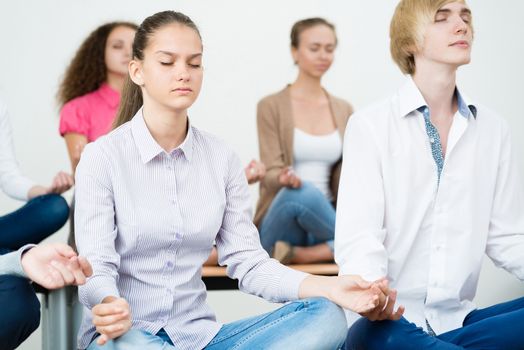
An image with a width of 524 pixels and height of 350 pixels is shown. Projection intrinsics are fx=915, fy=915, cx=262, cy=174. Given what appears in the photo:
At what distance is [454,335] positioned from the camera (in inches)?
81.9

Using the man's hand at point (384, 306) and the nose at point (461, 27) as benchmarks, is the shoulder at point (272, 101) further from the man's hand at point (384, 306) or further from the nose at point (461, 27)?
the man's hand at point (384, 306)

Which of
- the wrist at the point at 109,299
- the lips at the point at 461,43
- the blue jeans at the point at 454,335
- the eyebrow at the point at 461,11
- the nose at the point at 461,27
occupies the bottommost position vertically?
the blue jeans at the point at 454,335

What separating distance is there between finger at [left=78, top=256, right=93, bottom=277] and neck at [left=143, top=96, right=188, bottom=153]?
15.7 inches

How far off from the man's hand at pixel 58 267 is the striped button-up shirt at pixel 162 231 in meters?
0.11

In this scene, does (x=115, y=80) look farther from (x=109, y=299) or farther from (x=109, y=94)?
(x=109, y=299)

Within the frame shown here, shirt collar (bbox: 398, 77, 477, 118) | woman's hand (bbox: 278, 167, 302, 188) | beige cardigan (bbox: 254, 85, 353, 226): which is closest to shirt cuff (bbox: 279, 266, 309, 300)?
shirt collar (bbox: 398, 77, 477, 118)

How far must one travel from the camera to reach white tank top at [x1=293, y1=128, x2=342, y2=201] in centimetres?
369

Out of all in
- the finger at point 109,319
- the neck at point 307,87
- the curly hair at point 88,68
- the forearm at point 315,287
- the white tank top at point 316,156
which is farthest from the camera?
the neck at point 307,87

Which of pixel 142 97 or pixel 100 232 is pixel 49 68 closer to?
pixel 142 97

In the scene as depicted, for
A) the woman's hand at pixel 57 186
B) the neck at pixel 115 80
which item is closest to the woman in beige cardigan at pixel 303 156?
the neck at pixel 115 80

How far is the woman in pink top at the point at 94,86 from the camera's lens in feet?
11.9

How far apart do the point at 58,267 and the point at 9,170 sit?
137 cm

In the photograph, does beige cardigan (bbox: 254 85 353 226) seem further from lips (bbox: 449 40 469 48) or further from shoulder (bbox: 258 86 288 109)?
lips (bbox: 449 40 469 48)

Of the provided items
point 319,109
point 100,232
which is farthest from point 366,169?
point 319,109
